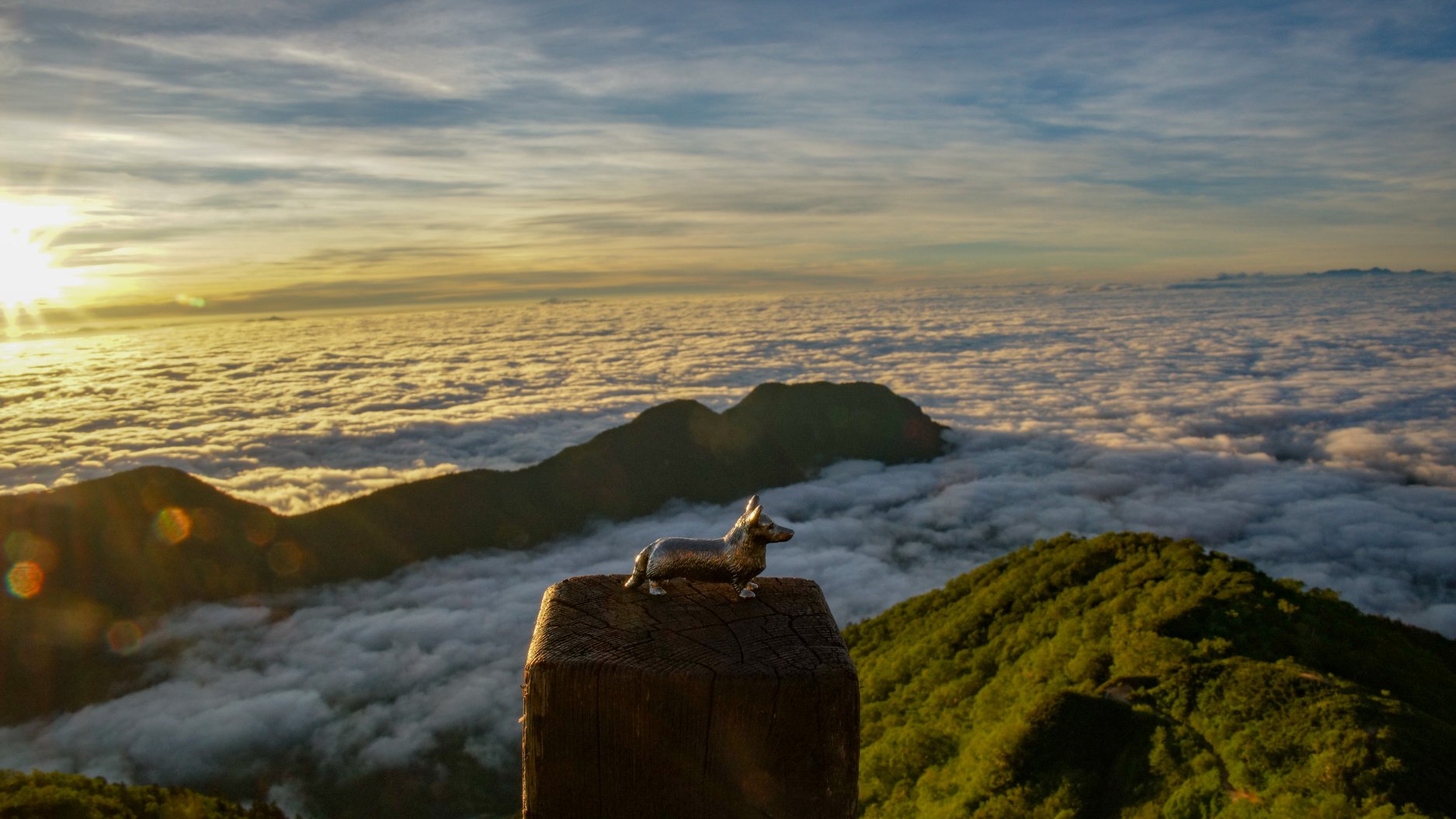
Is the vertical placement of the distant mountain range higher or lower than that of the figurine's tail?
lower

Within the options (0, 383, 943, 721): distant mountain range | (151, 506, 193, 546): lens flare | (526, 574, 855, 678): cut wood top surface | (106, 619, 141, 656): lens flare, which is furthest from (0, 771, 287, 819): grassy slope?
(151, 506, 193, 546): lens flare

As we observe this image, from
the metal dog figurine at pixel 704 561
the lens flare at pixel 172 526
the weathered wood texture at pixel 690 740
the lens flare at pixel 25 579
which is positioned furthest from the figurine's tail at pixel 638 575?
the lens flare at pixel 172 526

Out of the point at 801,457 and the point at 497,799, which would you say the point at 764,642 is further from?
the point at 801,457

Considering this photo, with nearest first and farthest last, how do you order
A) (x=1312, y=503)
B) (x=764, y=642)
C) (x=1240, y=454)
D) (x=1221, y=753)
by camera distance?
(x=764, y=642)
(x=1221, y=753)
(x=1312, y=503)
(x=1240, y=454)

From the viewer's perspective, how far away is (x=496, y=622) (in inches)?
3797

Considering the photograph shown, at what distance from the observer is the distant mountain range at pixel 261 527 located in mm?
91750

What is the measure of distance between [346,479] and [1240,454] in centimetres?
20157

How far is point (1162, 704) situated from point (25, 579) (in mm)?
112980

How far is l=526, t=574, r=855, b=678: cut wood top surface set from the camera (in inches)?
129

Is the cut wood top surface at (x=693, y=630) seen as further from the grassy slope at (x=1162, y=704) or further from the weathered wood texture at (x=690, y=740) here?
the grassy slope at (x=1162, y=704)

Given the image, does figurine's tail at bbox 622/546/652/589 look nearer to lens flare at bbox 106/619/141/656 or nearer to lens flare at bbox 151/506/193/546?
lens flare at bbox 106/619/141/656

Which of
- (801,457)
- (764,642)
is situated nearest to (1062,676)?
(764,642)

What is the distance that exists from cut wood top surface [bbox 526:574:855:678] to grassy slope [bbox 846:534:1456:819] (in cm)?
1509

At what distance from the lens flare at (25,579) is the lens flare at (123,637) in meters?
8.70
